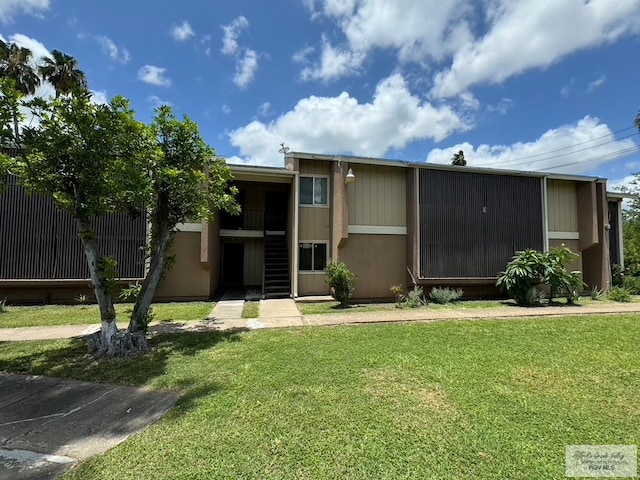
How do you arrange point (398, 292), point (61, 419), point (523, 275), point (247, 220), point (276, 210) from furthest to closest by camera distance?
point (276, 210) < point (247, 220) < point (398, 292) < point (523, 275) < point (61, 419)

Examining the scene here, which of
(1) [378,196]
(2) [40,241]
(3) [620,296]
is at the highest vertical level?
(1) [378,196]

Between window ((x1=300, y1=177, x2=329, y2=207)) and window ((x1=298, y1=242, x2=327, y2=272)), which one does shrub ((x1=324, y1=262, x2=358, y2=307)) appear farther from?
window ((x1=300, y1=177, x2=329, y2=207))

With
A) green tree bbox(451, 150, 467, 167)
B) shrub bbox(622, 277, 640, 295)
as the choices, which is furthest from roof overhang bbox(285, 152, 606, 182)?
green tree bbox(451, 150, 467, 167)

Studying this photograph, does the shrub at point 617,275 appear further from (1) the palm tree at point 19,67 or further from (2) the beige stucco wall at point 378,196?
(1) the palm tree at point 19,67

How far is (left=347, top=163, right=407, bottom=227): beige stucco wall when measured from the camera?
12.5m

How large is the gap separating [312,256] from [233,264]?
6.15 metres

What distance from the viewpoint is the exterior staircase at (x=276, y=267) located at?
13.0 metres

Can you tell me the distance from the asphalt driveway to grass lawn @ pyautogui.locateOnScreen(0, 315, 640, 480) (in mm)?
241

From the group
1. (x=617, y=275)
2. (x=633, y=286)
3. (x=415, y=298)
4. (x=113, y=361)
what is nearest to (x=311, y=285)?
(x=415, y=298)

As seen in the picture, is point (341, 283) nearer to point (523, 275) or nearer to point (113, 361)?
point (523, 275)

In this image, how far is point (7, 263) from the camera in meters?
10.3

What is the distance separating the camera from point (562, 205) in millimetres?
14375
